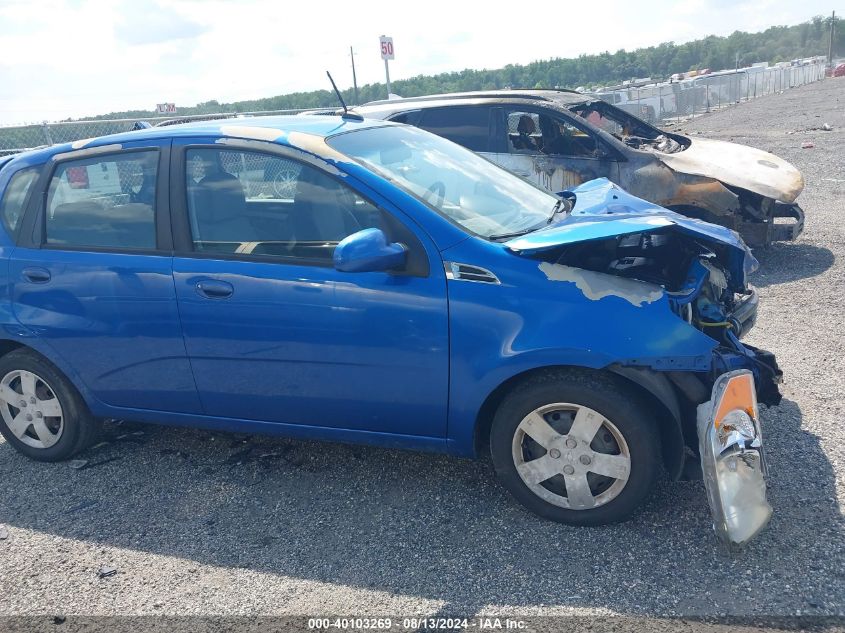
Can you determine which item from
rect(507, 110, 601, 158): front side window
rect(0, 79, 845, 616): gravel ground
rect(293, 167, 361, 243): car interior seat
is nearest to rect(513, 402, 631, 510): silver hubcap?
rect(0, 79, 845, 616): gravel ground

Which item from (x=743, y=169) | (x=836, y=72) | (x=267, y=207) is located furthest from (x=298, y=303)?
(x=836, y=72)

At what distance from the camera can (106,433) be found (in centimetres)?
486

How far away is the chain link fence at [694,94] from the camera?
27419mm

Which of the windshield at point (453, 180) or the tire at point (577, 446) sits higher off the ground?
the windshield at point (453, 180)

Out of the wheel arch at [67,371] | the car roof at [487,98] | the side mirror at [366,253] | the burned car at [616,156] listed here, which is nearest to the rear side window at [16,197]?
the wheel arch at [67,371]

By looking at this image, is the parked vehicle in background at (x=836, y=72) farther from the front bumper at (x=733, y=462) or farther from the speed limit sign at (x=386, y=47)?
the front bumper at (x=733, y=462)

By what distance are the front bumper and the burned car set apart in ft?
15.2

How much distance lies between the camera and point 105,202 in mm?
4121

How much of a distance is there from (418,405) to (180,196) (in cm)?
164

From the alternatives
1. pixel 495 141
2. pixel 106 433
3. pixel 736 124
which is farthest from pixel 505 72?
→ pixel 106 433

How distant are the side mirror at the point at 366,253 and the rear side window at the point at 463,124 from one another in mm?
5070

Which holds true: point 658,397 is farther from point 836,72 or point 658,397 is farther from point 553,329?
point 836,72

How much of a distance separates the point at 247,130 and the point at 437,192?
1.05m

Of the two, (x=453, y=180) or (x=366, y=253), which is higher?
(x=453, y=180)
